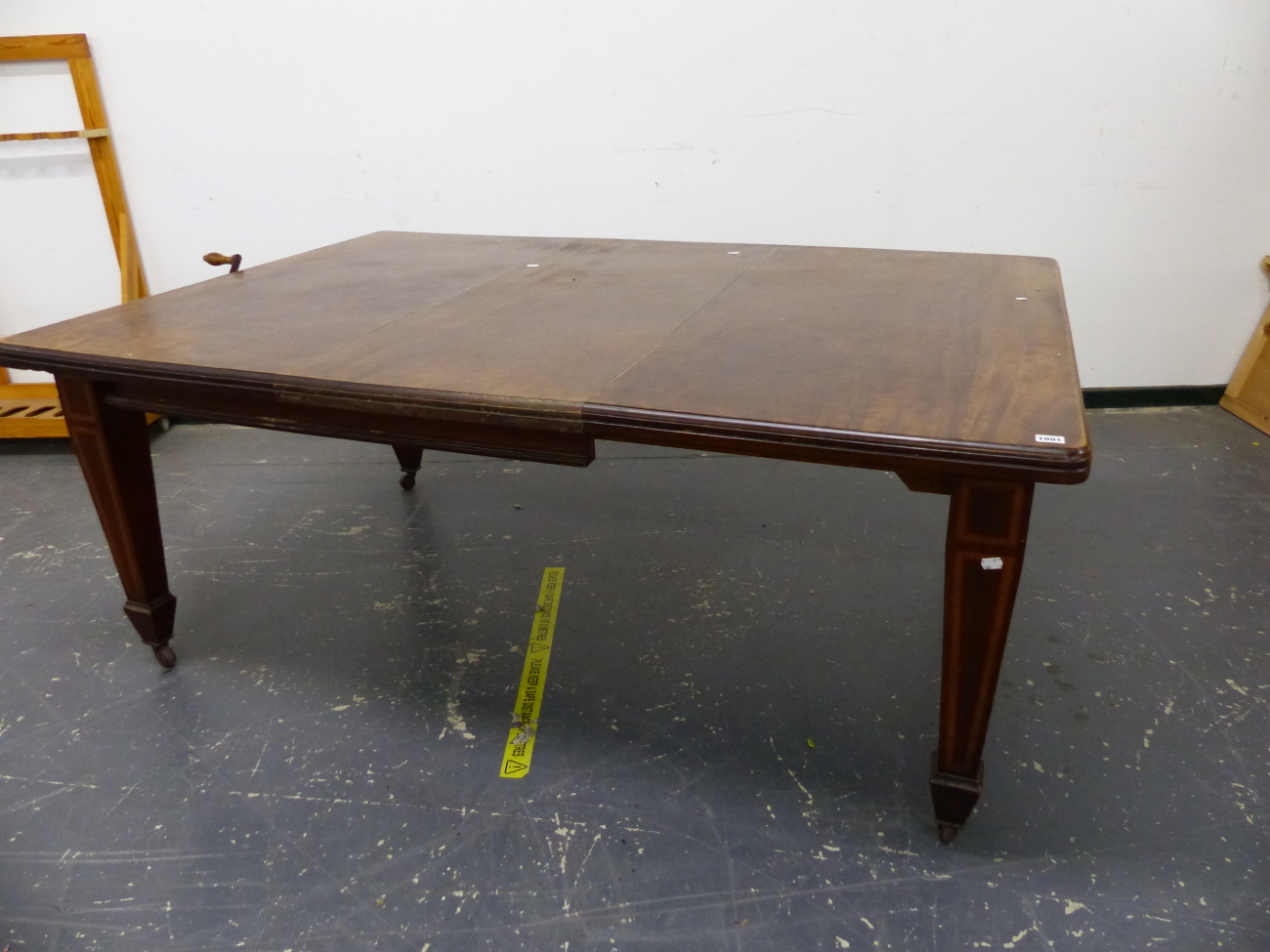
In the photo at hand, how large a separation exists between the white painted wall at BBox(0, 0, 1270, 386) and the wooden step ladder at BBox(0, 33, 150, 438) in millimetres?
58

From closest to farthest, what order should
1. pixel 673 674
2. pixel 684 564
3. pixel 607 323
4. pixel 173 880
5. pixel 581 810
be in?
pixel 173 880 → pixel 581 810 → pixel 607 323 → pixel 673 674 → pixel 684 564

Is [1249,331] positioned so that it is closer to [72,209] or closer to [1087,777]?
[1087,777]

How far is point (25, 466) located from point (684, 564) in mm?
2264

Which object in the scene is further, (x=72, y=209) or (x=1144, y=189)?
(x=72, y=209)

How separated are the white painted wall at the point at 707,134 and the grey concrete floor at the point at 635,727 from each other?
86cm

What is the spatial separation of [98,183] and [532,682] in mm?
2428

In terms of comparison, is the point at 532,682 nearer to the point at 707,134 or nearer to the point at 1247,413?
the point at 707,134

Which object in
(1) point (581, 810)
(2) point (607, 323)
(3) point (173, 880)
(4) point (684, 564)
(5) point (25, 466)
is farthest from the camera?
(5) point (25, 466)

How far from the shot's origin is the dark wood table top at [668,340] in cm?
108

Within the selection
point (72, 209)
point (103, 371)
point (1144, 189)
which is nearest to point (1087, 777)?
point (103, 371)

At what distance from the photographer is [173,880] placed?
51.1 inches

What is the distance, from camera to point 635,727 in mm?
1579

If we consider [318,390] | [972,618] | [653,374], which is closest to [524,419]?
[653,374]

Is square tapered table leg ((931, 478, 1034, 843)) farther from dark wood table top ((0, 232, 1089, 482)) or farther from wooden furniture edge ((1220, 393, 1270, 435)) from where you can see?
wooden furniture edge ((1220, 393, 1270, 435))
